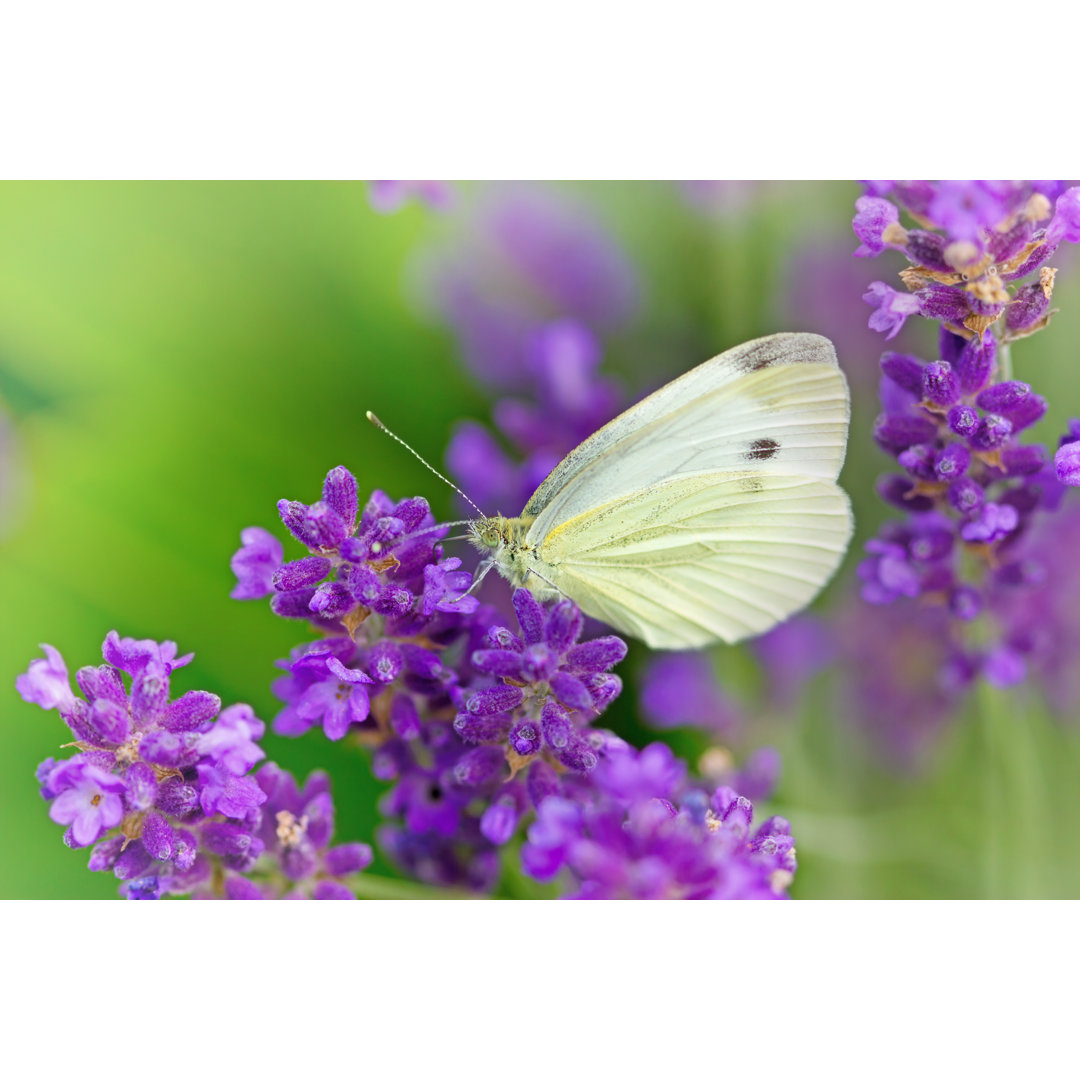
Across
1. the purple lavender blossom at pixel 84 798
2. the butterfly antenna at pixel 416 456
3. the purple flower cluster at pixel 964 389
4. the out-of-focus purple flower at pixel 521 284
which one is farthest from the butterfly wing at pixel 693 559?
the purple lavender blossom at pixel 84 798

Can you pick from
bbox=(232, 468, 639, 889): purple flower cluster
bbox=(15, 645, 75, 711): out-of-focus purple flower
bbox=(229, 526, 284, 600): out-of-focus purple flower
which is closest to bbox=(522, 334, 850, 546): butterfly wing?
bbox=(232, 468, 639, 889): purple flower cluster

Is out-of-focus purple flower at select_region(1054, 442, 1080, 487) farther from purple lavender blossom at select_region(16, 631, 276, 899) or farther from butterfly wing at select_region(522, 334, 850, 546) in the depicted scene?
purple lavender blossom at select_region(16, 631, 276, 899)

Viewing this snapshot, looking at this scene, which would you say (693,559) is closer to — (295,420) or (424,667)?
(424,667)

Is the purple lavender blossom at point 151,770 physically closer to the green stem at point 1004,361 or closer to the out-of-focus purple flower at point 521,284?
the out-of-focus purple flower at point 521,284

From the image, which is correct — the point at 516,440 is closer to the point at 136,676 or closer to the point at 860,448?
the point at 860,448

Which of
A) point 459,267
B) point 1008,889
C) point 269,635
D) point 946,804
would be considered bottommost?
point 1008,889

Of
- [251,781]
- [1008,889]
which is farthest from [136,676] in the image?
[1008,889]

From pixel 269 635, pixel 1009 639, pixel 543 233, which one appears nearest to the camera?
pixel 1009 639
